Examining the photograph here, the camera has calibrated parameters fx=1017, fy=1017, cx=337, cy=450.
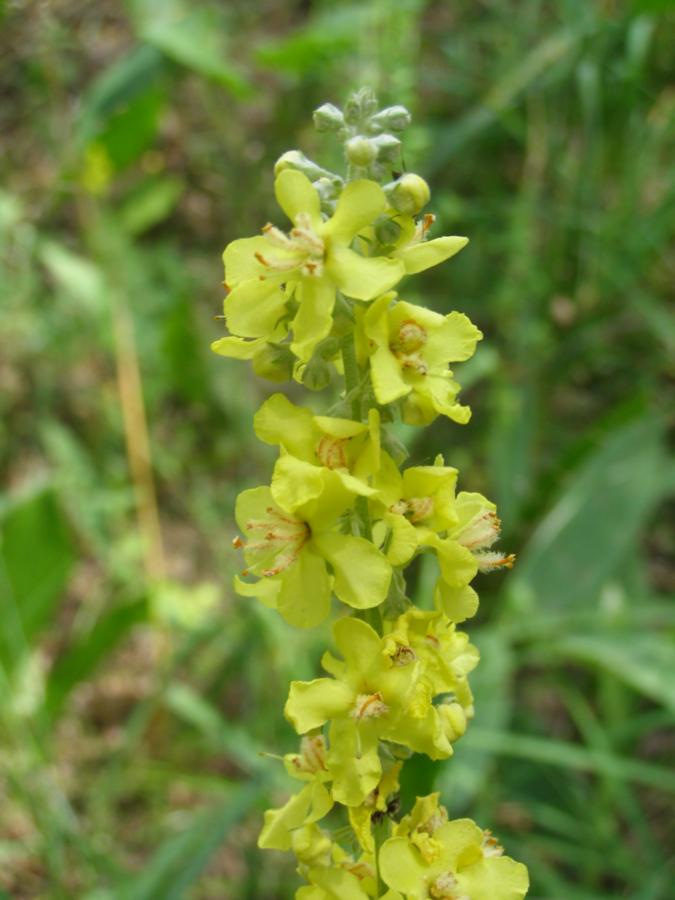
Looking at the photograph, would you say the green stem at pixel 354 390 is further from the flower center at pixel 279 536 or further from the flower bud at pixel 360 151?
the flower bud at pixel 360 151

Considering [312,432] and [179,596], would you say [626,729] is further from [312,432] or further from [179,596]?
[312,432]

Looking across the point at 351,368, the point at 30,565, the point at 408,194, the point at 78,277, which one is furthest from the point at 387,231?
the point at 78,277

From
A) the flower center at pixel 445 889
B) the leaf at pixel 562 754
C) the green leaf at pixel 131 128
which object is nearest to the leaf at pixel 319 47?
the green leaf at pixel 131 128

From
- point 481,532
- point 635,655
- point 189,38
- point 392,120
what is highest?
point 189,38

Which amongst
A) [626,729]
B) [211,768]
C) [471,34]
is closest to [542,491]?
[626,729]

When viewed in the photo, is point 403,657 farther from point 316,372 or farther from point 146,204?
point 146,204
